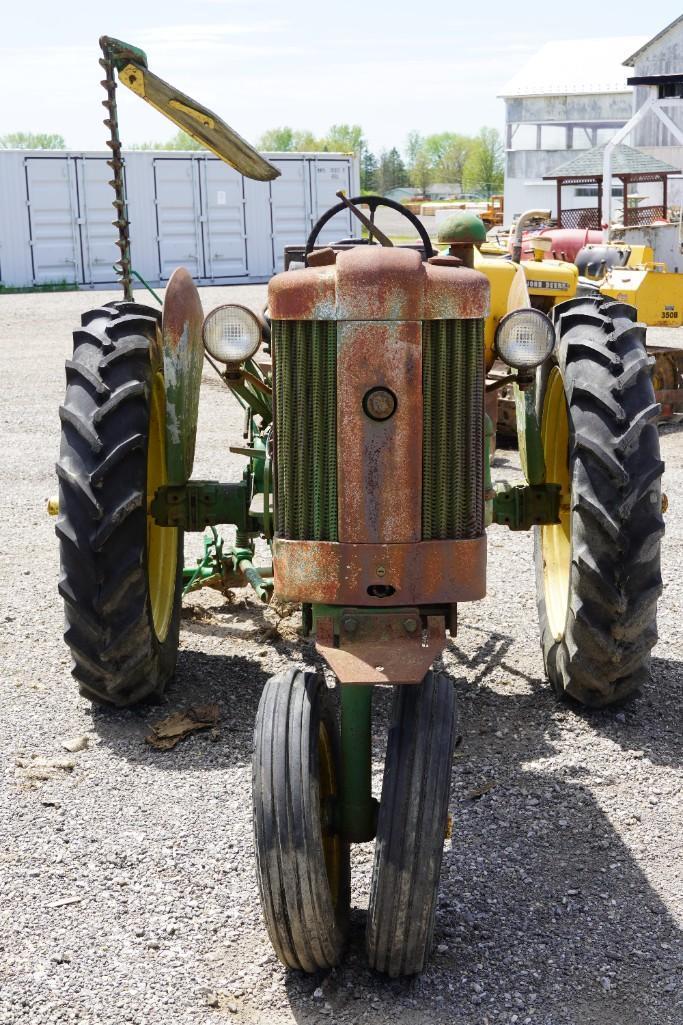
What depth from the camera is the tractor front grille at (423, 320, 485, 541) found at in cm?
344

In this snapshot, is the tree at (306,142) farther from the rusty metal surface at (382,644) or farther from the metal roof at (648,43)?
the rusty metal surface at (382,644)

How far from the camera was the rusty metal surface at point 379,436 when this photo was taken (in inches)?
132

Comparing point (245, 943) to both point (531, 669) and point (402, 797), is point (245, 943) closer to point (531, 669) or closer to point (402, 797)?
point (402, 797)

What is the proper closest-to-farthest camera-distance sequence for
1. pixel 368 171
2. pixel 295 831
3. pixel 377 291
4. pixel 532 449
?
1. pixel 295 831
2. pixel 377 291
3. pixel 532 449
4. pixel 368 171

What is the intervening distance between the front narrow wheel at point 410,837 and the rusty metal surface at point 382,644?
103 mm

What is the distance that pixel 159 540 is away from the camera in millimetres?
5629

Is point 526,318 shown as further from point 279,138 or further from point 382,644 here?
point 279,138

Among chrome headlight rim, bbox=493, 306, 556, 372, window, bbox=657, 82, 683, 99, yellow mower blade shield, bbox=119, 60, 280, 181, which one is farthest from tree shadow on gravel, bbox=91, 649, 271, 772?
window, bbox=657, 82, 683, 99

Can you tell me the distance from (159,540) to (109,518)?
0.89m

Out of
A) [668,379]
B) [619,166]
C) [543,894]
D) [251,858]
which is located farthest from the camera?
[619,166]

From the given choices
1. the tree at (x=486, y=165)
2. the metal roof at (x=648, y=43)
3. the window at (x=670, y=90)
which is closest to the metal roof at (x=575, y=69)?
the metal roof at (x=648, y=43)

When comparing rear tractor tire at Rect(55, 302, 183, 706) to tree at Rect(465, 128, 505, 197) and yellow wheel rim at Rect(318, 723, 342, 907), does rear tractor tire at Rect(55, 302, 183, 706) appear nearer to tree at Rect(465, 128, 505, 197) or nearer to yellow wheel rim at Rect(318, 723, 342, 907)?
yellow wheel rim at Rect(318, 723, 342, 907)

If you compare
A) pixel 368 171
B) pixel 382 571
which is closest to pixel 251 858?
pixel 382 571

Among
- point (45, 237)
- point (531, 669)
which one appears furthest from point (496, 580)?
point (45, 237)
